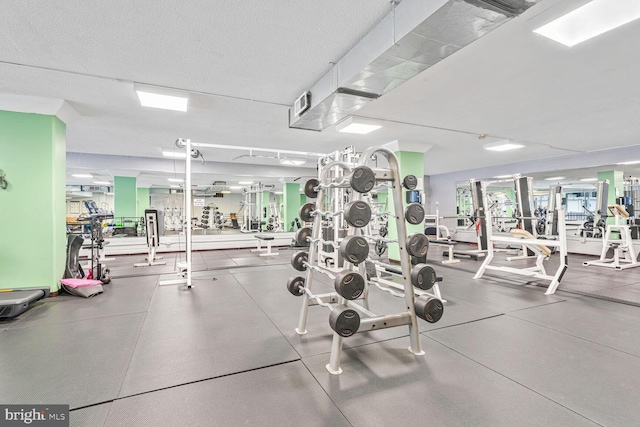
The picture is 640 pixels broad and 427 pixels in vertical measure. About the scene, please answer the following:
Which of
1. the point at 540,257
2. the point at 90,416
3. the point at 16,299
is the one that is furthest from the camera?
the point at 540,257

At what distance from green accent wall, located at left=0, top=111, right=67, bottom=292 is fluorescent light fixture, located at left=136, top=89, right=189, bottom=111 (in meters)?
1.35

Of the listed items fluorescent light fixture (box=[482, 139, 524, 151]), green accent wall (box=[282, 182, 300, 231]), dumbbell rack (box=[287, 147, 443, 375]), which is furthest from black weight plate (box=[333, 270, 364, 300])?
green accent wall (box=[282, 182, 300, 231])

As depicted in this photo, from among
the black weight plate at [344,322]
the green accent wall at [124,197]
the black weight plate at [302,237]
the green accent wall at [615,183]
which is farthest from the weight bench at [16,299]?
the green accent wall at [615,183]

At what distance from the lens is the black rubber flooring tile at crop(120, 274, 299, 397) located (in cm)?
193

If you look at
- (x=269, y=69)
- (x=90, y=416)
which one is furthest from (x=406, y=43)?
(x=90, y=416)

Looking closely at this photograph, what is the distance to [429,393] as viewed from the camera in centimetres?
171

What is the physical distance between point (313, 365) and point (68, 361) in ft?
5.81

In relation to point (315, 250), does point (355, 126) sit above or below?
above

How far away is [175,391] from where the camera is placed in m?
1.74

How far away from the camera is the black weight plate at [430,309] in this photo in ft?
6.69

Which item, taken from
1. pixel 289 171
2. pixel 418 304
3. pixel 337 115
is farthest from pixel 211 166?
pixel 418 304

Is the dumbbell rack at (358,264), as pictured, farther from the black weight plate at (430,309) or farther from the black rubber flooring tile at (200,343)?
the black rubber flooring tile at (200,343)

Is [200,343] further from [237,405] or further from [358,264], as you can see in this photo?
[358,264]

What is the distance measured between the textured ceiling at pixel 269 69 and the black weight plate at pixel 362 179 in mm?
1161
